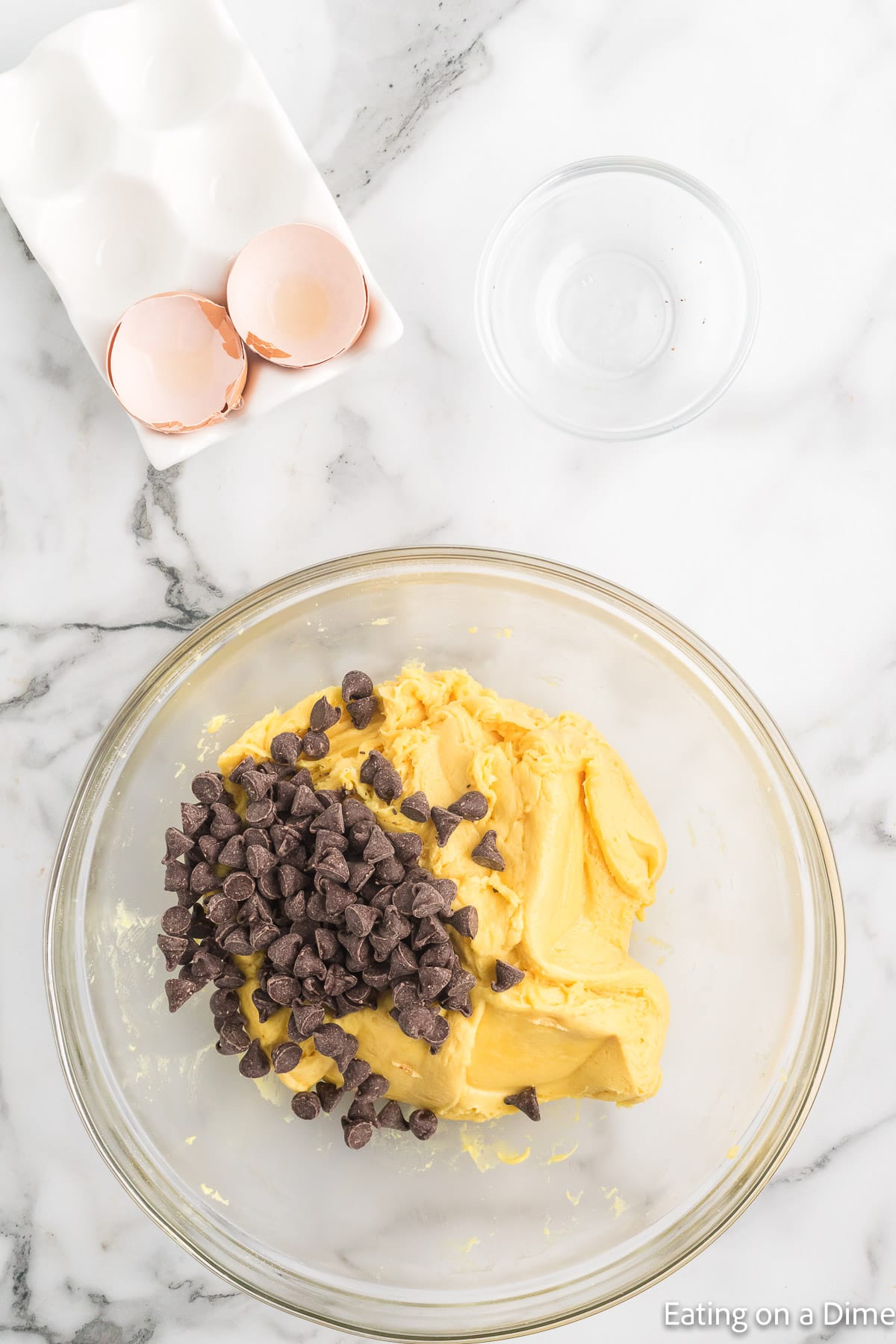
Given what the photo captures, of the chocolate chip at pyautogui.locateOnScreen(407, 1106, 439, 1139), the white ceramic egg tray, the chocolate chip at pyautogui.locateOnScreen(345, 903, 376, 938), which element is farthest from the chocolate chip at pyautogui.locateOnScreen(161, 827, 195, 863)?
the white ceramic egg tray

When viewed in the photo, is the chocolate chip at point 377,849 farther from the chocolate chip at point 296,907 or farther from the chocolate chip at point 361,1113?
the chocolate chip at point 361,1113

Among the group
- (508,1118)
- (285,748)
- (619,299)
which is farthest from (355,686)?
(619,299)

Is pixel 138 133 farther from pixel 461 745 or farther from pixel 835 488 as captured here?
pixel 835 488

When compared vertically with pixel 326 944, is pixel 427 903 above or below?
above

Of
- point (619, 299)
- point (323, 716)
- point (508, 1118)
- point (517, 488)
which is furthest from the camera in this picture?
point (619, 299)

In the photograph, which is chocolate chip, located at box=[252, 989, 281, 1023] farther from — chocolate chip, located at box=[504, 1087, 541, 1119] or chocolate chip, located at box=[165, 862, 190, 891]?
chocolate chip, located at box=[504, 1087, 541, 1119]

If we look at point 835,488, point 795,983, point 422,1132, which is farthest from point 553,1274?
point 835,488

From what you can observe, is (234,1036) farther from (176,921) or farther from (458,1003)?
(458,1003)
